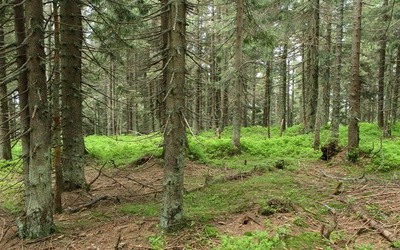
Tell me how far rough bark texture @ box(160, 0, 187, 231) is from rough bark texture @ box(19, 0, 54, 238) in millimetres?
1946

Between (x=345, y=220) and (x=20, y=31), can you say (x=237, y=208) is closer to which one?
(x=345, y=220)

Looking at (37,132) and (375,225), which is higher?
(37,132)

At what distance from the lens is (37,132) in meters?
4.87

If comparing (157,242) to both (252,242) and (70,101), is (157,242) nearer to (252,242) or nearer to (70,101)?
(252,242)

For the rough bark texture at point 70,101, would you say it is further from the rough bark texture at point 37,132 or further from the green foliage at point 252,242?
the green foliage at point 252,242

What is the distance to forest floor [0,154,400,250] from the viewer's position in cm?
432

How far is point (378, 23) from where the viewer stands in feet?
58.1

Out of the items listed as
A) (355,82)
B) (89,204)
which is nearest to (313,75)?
(355,82)

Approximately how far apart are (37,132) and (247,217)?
3.54m

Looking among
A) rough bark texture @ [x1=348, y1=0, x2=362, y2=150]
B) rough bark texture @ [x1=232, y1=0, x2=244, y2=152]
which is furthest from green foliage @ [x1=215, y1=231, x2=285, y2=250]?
rough bark texture @ [x1=232, y1=0, x2=244, y2=152]

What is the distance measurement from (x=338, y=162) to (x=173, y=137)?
6842 mm

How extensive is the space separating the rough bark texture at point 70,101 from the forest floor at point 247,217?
0.53 meters

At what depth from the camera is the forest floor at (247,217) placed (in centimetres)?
432

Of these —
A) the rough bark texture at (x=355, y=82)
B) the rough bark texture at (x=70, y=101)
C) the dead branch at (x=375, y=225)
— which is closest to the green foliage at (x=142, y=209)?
the rough bark texture at (x=70, y=101)
